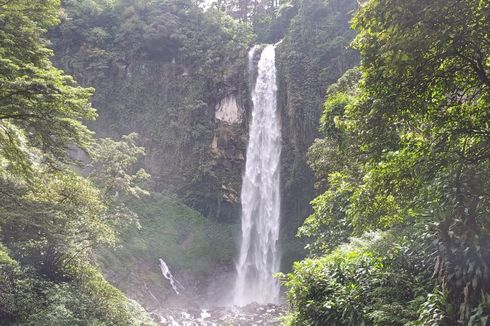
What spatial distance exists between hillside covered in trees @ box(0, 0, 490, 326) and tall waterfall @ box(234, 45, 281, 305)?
0.12 metres

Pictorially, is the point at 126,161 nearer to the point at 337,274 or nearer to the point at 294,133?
the point at 294,133

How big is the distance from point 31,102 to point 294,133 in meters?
20.0

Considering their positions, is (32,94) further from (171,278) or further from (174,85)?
(174,85)

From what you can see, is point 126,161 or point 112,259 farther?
point 112,259

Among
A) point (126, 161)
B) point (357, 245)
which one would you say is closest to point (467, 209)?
point (357, 245)

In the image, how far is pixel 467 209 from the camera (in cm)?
418

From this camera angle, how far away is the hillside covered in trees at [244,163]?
425cm

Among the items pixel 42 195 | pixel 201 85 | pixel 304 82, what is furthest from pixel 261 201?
pixel 42 195

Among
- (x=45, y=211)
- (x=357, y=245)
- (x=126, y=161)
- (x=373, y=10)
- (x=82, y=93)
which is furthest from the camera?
(x=126, y=161)

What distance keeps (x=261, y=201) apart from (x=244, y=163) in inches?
112

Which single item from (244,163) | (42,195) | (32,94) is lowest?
(42,195)

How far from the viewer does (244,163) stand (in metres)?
25.8

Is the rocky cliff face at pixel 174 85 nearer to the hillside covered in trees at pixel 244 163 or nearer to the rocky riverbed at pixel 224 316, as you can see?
the hillside covered in trees at pixel 244 163

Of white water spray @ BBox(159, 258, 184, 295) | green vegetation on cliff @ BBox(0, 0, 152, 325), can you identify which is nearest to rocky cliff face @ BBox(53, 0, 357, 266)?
white water spray @ BBox(159, 258, 184, 295)
